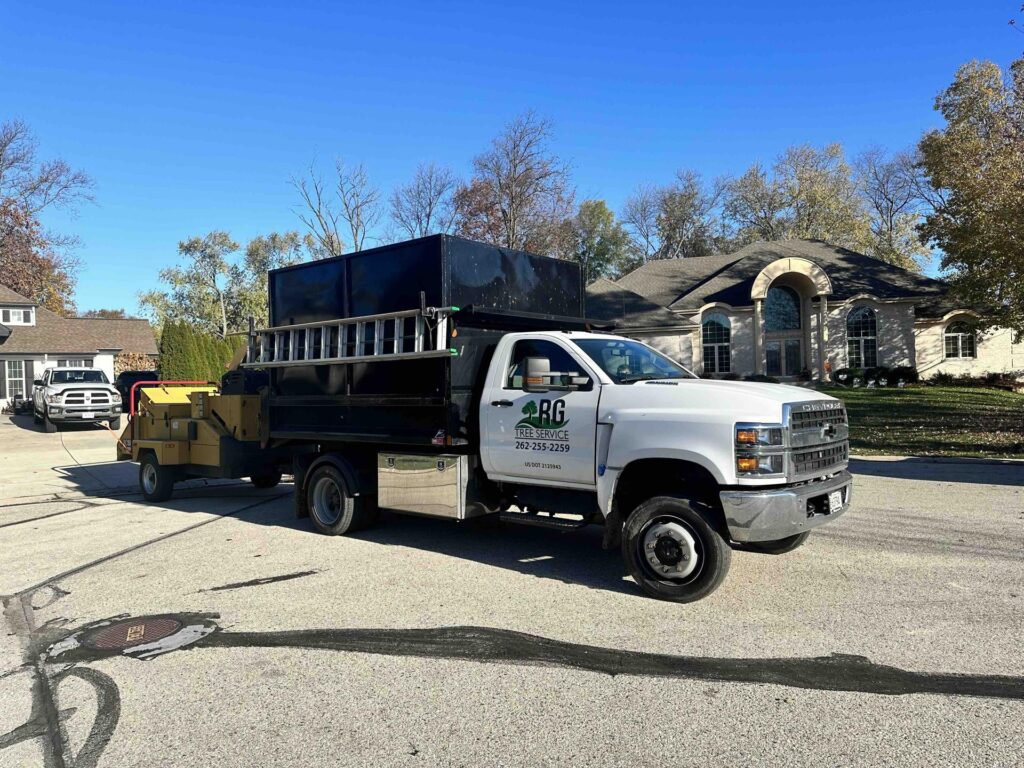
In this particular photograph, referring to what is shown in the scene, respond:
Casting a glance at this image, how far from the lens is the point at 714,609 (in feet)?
18.1

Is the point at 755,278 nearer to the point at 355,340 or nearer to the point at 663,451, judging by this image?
the point at 355,340

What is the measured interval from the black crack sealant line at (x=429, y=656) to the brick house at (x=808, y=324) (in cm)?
3036

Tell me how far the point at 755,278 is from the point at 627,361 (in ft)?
104

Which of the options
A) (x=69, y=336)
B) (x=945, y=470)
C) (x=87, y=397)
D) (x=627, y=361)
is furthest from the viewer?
(x=69, y=336)

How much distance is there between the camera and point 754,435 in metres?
5.34

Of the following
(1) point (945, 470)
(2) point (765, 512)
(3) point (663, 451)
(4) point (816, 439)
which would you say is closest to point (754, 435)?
(2) point (765, 512)

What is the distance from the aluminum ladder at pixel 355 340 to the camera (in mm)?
7086

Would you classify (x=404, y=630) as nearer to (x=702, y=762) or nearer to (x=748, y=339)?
(x=702, y=762)

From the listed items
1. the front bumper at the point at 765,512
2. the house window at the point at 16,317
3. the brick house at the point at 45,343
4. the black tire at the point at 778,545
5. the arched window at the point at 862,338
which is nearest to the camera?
the front bumper at the point at 765,512

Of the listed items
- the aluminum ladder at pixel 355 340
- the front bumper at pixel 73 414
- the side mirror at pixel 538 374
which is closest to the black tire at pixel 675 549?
the side mirror at pixel 538 374

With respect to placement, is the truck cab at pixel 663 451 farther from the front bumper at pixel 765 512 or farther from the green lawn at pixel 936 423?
the green lawn at pixel 936 423

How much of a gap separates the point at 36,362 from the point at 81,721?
38.7m

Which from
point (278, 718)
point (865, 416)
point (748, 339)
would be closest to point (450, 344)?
point (278, 718)

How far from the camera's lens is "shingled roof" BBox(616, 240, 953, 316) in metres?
36.6
